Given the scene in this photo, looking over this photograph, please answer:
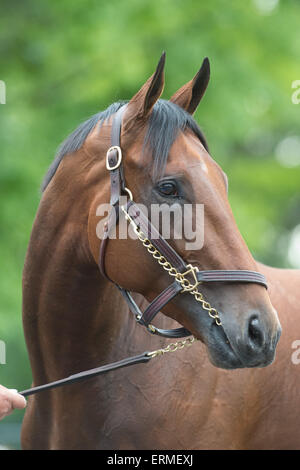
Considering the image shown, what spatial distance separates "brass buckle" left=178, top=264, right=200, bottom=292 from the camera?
2674 mm

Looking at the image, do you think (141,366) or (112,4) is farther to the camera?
(112,4)

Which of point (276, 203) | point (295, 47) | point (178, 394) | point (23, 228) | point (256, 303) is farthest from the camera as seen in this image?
point (276, 203)

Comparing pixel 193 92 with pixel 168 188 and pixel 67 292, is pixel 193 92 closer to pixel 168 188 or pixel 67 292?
pixel 168 188

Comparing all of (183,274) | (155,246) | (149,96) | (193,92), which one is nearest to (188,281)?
(183,274)

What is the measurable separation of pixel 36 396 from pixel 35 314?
48 cm

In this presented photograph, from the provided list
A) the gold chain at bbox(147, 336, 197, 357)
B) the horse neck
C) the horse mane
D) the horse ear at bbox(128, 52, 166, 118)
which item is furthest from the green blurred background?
the horse ear at bbox(128, 52, 166, 118)

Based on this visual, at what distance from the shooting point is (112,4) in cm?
670

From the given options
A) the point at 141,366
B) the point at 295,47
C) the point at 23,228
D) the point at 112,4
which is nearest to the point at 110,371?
the point at 141,366

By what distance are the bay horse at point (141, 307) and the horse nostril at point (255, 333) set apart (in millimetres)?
155

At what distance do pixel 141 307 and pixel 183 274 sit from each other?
602 millimetres

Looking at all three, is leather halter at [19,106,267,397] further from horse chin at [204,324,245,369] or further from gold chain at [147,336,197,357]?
horse chin at [204,324,245,369]

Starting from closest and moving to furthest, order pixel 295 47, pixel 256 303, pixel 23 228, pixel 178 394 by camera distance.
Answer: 1. pixel 256 303
2. pixel 178 394
3. pixel 23 228
4. pixel 295 47

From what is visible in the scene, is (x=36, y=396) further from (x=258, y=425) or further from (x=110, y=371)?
(x=258, y=425)

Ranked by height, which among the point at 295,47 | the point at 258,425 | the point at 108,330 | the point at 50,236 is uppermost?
the point at 295,47
